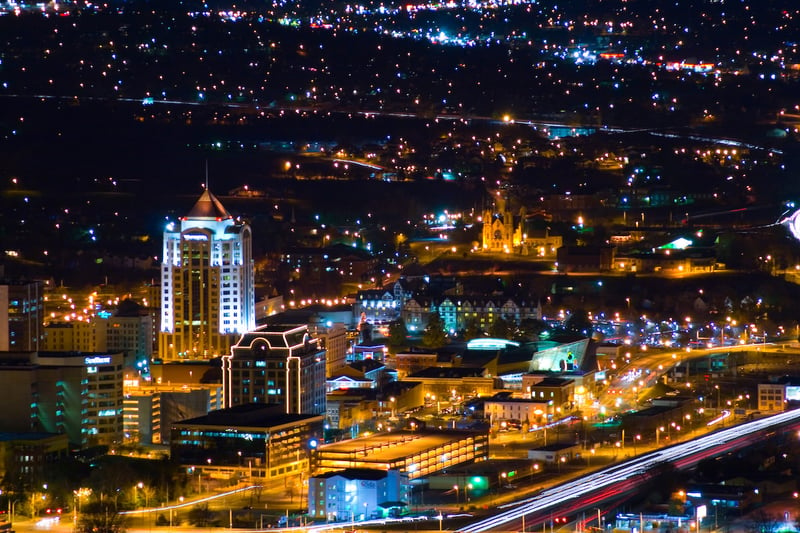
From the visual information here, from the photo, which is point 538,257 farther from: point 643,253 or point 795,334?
point 795,334

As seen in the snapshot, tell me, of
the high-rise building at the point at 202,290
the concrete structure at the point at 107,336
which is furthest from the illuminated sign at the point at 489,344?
the concrete structure at the point at 107,336

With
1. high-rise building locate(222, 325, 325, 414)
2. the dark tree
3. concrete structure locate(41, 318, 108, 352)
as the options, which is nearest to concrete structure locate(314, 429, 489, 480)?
high-rise building locate(222, 325, 325, 414)

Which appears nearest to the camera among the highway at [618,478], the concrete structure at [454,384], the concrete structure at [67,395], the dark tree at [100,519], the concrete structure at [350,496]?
the dark tree at [100,519]

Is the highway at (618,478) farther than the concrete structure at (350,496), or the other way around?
the concrete structure at (350,496)

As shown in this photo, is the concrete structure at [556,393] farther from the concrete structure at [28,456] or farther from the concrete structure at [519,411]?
the concrete structure at [28,456]

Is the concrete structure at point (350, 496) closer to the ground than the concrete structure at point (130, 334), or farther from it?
closer to the ground

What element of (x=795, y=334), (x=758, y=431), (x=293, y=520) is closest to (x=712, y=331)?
(x=795, y=334)

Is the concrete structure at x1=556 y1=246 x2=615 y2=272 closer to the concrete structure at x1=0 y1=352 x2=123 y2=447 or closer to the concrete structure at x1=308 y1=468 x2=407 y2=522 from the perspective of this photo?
the concrete structure at x1=0 y1=352 x2=123 y2=447

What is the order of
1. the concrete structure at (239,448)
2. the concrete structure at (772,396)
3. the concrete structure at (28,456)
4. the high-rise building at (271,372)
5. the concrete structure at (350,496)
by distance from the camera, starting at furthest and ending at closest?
the concrete structure at (772,396)
the high-rise building at (271,372)
the concrete structure at (239,448)
the concrete structure at (28,456)
the concrete structure at (350,496)

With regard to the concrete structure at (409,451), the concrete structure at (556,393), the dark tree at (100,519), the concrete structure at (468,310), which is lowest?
the dark tree at (100,519)
